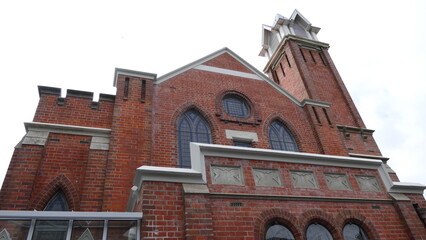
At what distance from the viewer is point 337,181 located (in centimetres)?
688

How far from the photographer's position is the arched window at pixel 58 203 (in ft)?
25.1

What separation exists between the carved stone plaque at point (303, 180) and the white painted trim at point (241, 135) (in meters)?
4.21

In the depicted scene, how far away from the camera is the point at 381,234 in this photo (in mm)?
6254

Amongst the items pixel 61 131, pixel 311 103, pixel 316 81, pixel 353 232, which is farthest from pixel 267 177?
pixel 316 81

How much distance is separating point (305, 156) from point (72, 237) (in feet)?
16.8

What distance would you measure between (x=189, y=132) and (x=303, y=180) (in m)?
4.87

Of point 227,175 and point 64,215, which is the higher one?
point 227,175

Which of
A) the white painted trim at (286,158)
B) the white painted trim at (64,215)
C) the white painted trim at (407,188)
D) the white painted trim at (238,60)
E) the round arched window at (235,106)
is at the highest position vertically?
the white painted trim at (238,60)

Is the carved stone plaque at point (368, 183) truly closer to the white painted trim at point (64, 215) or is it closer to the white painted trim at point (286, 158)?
the white painted trim at point (286, 158)

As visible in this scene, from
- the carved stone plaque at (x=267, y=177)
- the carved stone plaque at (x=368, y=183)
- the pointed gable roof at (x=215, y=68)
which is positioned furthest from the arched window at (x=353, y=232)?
the pointed gable roof at (x=215, y=68)

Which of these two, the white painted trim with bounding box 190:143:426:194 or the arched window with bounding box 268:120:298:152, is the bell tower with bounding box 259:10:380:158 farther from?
the white painted trim with bounding box 190:143:426:194

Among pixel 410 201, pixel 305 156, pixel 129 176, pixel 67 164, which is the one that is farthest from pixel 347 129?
pixel 67 164

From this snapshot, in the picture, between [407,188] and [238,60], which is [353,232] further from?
[238,60]

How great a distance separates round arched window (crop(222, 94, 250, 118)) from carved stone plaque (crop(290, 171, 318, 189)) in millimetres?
5406
